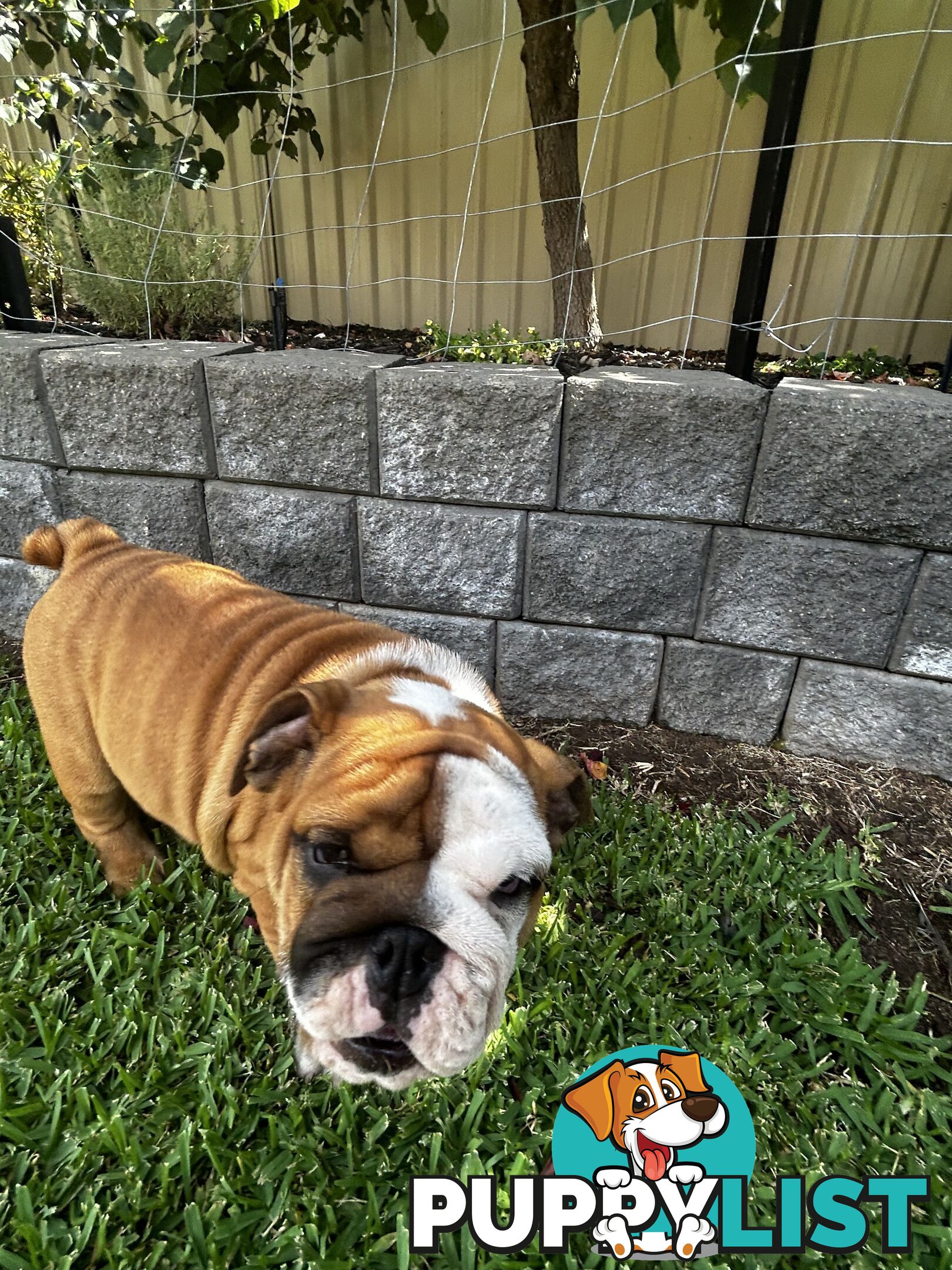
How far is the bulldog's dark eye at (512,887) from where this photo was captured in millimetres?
1444

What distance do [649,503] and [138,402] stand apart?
209 cm

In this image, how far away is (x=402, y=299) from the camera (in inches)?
173

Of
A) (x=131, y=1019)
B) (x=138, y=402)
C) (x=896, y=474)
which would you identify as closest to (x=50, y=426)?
(x=138, y=402)

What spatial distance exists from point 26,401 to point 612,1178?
347cm

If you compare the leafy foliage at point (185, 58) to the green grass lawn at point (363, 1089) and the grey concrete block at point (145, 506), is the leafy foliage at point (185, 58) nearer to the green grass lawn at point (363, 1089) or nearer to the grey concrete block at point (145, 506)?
the grey concrete block at point (145, 506)

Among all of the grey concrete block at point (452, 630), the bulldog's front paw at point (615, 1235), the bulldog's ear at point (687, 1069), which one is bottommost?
the bulldog's front paw at point (615, 1235)

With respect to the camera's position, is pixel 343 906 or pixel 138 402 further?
pixel 138 402

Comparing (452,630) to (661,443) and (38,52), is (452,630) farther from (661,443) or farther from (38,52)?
(38,52)

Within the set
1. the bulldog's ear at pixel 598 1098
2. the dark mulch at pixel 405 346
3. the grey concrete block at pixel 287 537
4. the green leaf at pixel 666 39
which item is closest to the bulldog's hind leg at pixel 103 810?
the grey concrete block at pixel 287 537

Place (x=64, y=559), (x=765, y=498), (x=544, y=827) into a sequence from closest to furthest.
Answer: (x=544, y=827) < (x=64, y=559) < (x=765, y=498)

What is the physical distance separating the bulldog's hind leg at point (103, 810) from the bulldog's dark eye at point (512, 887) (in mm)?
1373

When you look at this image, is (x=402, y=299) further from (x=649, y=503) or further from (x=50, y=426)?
(x=649, y=503)

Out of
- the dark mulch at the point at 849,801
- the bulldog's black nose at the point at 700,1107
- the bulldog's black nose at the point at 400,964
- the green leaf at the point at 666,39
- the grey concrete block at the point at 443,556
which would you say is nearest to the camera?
the bulldog's black nose at the point at 400,964

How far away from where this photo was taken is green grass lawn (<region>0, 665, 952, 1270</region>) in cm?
154
